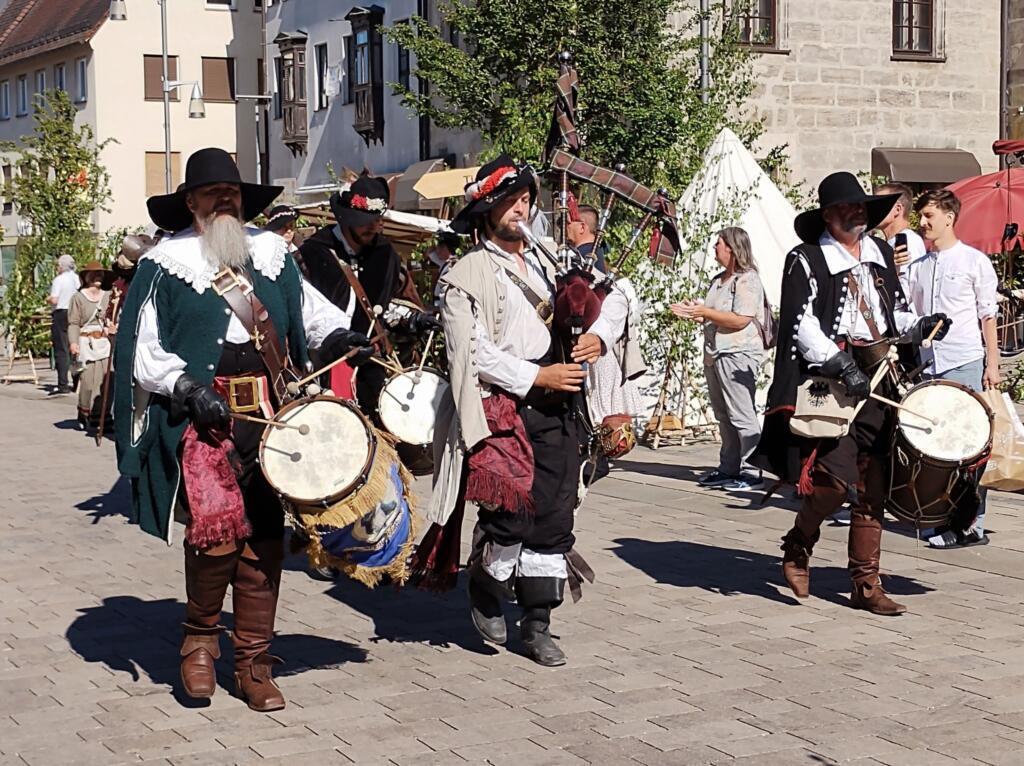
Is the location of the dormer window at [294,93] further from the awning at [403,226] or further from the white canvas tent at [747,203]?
the white canvas tent at [747,203]

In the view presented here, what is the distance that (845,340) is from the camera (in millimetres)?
6992

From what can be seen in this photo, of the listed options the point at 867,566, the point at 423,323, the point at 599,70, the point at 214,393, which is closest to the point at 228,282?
the point at 214,393

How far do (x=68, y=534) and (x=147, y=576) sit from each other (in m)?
1.59

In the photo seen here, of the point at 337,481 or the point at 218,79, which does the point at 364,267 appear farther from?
the point at 218,79

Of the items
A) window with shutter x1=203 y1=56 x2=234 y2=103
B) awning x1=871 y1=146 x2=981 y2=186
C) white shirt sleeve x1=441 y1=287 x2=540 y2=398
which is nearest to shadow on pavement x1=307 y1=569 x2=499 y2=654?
white shirt sleeve x1=441 y1=287 x2=540 y2=398

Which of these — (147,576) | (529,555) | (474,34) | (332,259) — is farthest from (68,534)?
(474,34)

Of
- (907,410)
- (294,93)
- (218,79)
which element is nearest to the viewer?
(907,410)

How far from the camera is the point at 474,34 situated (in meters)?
20.6

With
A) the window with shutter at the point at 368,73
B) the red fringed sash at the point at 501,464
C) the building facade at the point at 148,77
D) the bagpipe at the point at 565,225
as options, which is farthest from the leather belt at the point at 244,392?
the building facade at the point at 148,77

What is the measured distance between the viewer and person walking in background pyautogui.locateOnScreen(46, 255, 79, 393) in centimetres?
2130

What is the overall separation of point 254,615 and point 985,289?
15.0ft

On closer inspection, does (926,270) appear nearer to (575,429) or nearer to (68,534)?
(575,429)

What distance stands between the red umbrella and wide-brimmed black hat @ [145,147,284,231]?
1041cm

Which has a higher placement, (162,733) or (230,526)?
(230,526)
